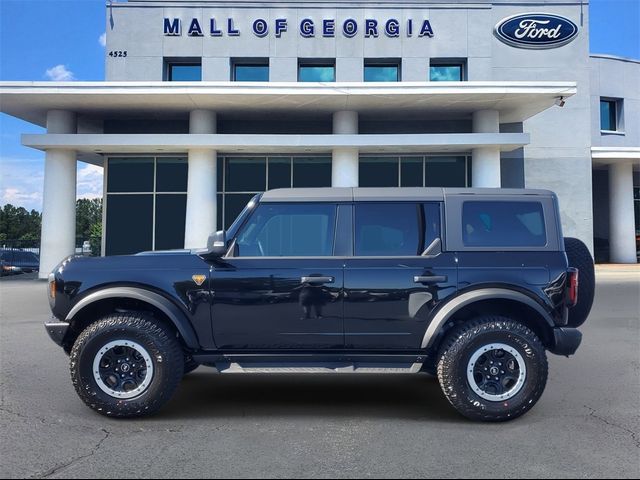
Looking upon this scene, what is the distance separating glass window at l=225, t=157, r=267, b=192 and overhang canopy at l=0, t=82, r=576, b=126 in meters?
2.23

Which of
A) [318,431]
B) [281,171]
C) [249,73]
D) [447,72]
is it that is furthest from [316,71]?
[318,431]

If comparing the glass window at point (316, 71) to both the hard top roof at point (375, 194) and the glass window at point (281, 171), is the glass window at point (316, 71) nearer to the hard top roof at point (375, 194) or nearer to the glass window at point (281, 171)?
the glass window at point (281, 171)

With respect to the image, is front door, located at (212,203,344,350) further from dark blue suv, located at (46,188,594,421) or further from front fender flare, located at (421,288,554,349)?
front fender flare, located at (421,288,554,349)

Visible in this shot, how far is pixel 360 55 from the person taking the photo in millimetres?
22984

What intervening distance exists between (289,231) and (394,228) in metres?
0.97

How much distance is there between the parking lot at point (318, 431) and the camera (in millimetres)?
3748

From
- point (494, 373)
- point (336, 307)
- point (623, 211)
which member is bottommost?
point (494, 373)

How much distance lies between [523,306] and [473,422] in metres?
1.13

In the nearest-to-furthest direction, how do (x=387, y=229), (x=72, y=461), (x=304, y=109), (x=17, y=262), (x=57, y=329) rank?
(x=72, y=461) → (x=57, y=329) → (x=387, y=229) → (x=304, y=109) → (x=17, y=262)

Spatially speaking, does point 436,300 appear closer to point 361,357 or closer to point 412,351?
point 412,351

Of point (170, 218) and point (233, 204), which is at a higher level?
point (233, 204)

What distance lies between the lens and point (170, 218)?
21.8 m

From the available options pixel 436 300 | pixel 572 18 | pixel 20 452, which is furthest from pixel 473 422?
pixel 572 18

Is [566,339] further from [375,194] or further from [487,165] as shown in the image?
[487,165]
